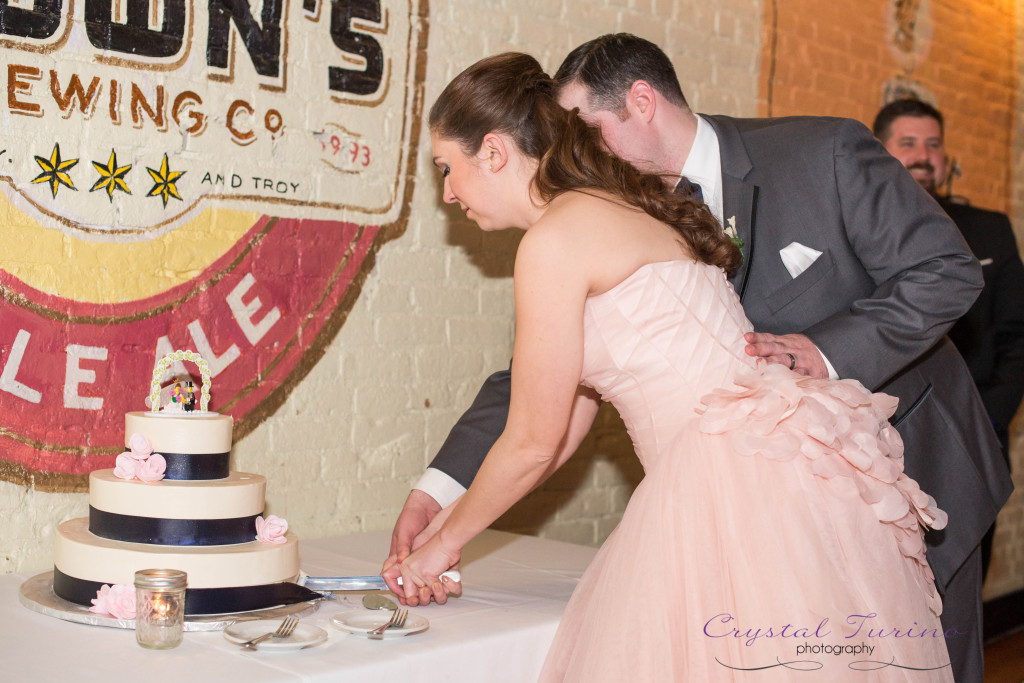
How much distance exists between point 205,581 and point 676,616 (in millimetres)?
728

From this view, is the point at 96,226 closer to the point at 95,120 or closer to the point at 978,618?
the point at 95,120

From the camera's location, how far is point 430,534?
194cm

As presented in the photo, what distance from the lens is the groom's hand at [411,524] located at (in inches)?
74.0

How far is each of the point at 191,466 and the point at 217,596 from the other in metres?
0.22

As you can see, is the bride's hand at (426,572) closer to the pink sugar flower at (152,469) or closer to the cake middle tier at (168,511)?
the cake middle tier at (168,511)

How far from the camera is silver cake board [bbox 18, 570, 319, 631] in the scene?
153cm

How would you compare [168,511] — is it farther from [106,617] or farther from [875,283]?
[875,283]

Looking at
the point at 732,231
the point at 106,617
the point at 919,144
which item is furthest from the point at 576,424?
the point at 919,144

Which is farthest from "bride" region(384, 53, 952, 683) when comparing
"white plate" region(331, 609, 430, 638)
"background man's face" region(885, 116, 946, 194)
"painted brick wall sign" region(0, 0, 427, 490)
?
"background man's face" region(885, 116, 946, 194)

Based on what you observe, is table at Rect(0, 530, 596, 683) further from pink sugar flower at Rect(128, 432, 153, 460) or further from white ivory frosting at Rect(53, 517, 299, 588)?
pink sugar flower at Rect(128, 432, 153, 460)

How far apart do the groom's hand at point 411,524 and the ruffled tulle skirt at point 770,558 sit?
373 mm

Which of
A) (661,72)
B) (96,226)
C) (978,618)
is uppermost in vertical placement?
(661,72)

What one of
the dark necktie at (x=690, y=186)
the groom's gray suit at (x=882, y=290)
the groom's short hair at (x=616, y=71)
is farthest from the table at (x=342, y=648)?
the groom's short hair at (x=616, y=71)

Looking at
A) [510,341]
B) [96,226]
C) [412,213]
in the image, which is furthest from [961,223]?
[96,226]
